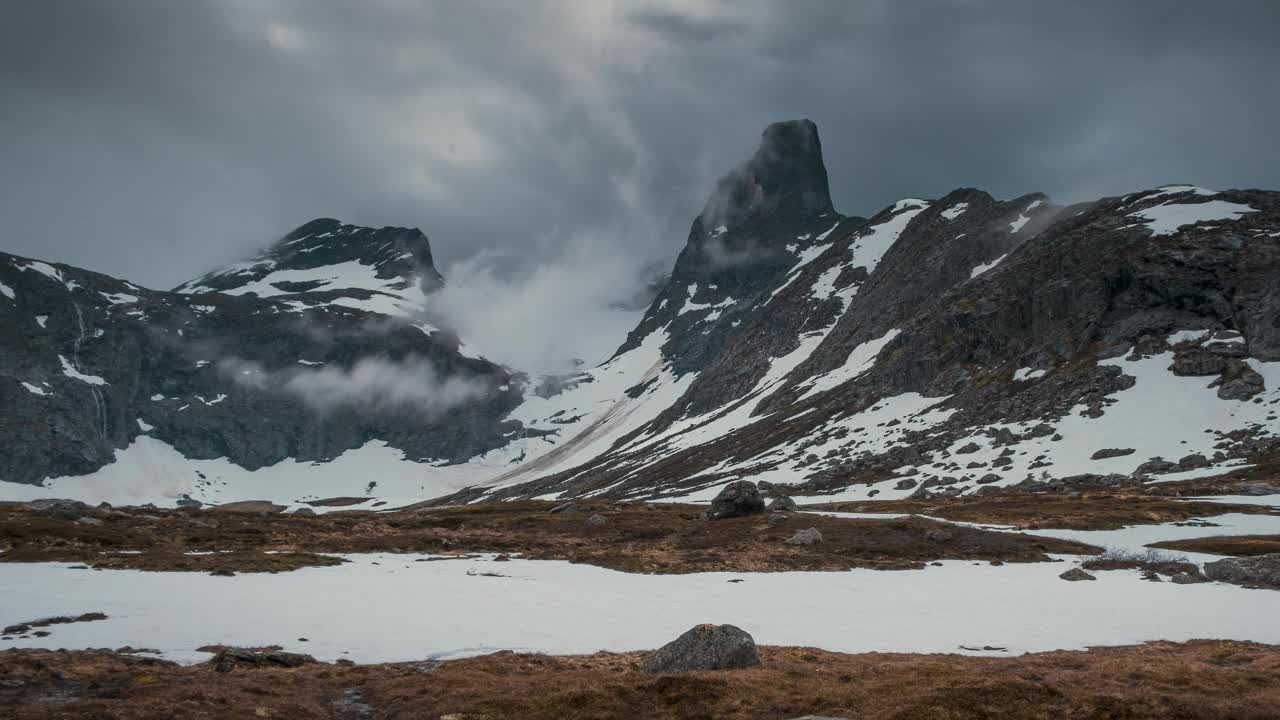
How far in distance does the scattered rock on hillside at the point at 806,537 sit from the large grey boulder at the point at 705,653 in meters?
35.4

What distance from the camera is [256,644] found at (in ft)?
94.5

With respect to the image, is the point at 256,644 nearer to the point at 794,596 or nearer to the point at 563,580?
the point at 563,580

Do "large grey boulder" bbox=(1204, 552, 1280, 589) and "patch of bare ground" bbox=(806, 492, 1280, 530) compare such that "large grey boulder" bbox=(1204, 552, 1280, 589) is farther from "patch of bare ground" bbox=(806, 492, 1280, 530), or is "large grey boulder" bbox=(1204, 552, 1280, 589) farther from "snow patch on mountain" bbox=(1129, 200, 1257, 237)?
"snow patch on mountain" bbox=(1129, 200, 1257, 237)

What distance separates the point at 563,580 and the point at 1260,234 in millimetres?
156484

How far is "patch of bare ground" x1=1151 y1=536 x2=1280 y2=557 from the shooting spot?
166ft

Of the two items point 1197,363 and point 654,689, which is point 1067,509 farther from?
point 654,689

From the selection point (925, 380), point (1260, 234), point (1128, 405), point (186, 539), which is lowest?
point (186, 539)

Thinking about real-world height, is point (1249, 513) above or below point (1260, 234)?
below

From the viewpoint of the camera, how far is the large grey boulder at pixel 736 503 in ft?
256

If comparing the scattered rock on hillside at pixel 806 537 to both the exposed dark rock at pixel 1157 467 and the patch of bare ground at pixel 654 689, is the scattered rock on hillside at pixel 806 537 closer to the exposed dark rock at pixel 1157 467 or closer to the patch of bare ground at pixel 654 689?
the patch of bare ground at pixel 654 689

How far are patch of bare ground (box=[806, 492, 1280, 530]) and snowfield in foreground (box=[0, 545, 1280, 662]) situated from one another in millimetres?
21822

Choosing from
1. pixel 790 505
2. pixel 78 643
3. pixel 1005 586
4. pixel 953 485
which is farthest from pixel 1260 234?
pixel 78 643

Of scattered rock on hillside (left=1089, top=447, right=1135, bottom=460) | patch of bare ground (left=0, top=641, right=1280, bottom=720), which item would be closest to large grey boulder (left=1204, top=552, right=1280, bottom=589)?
patch of bare ground (left=0, top=641, right=1280, bottom=720)

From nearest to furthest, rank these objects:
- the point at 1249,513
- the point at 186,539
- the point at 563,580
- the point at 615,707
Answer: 1. the point at 615,707
2. the point at 563,580
3. the point at 186,539
4. the point at 1249,513
